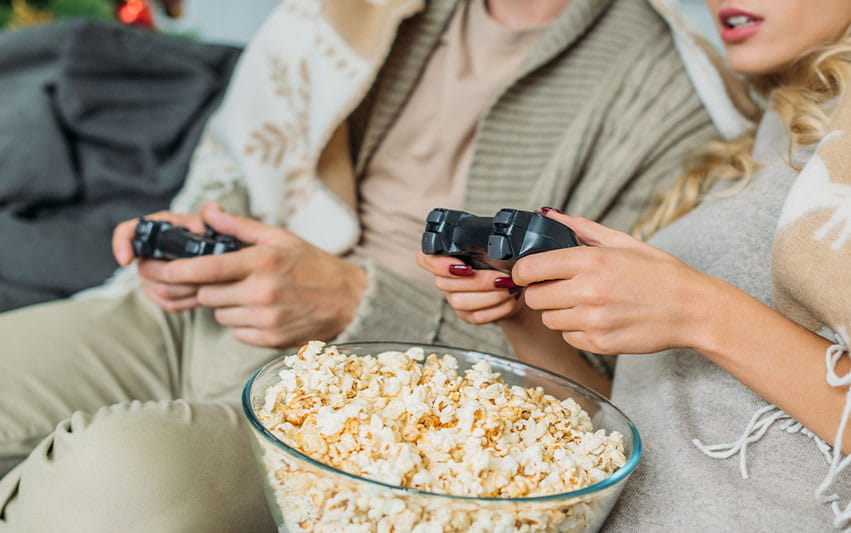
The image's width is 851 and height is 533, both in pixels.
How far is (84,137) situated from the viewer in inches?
53.9

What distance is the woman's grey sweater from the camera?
0.61 m

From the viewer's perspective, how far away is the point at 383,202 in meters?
1.15

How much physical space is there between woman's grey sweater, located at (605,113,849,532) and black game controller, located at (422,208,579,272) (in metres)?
0.22

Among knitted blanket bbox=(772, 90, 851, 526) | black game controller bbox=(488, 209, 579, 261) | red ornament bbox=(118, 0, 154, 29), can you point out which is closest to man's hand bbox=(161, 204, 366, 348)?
black game controller bbox=(488, 209, 579, 261)

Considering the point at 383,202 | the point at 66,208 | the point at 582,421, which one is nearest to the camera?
the point at 582,421

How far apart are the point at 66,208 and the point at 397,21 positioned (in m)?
0.72

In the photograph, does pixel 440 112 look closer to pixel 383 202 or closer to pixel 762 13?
pixel 383 202

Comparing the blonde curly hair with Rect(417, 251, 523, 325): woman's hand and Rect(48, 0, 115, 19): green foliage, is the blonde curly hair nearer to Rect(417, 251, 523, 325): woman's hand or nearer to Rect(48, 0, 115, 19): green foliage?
Rect(417, 251, 523, 325): woman's hand

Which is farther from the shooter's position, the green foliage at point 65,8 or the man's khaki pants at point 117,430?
the green foliage at point 65,8

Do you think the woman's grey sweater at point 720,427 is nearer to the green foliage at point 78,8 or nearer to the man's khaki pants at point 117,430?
the man's khaki pants at point 117,430

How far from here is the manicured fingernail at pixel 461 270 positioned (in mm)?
673

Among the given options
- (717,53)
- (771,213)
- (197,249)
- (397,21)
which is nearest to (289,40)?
(397,21)

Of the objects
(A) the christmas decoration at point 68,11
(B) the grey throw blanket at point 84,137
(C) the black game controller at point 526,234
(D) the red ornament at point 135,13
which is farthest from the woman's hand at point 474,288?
(D) the red ornament at point 135,13

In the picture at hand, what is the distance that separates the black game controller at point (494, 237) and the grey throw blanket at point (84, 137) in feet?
2.73
